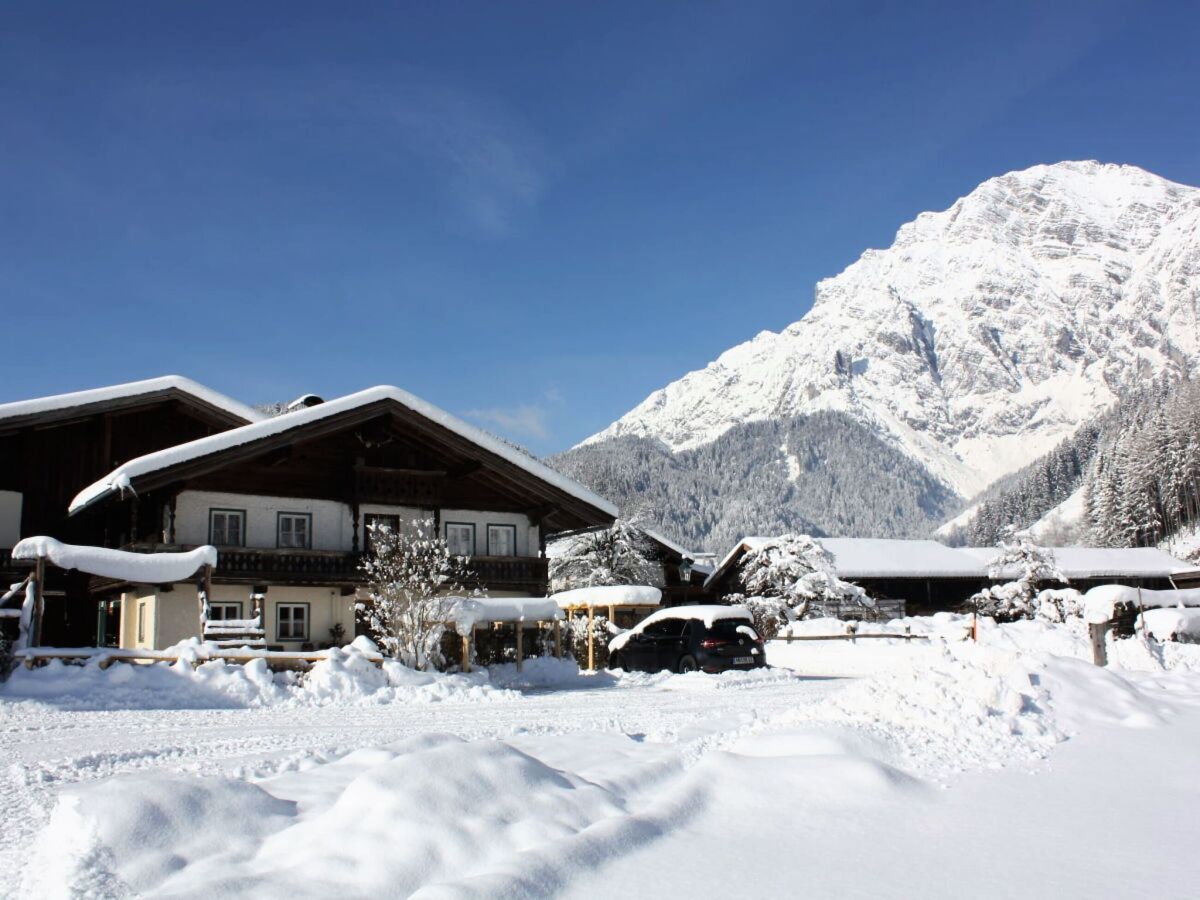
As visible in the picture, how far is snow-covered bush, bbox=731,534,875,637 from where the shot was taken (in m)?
48.1

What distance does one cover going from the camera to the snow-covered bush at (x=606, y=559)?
168 ft

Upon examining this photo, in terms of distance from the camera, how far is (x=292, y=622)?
3077 centimetres

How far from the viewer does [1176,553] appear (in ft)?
290

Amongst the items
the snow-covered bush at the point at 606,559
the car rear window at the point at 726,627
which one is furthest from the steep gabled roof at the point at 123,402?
the snow-covered bush at the point at 606,559

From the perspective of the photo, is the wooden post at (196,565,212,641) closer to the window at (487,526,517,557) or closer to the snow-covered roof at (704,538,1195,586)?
the window at (487,526,517,557)

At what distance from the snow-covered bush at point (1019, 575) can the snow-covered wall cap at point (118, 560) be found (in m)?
40.4

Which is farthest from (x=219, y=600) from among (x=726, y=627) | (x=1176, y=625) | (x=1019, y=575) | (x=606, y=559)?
(x=1019, y=575)

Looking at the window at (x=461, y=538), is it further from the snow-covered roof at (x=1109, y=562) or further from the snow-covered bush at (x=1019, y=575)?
the snow-covered roof at (x=1109, y=562)

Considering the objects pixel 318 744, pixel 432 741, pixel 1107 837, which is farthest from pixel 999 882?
pixel 318 744

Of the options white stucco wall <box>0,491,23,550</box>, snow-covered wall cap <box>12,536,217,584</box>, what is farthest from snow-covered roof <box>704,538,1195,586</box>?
snow-covered wall cap <box>12,536,217,584</box>

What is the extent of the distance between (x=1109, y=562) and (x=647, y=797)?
224 ft

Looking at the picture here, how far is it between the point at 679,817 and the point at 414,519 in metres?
26.6

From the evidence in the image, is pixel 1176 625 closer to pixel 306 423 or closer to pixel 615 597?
pixel 615 597

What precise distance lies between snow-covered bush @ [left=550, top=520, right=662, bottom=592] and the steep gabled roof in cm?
2047
